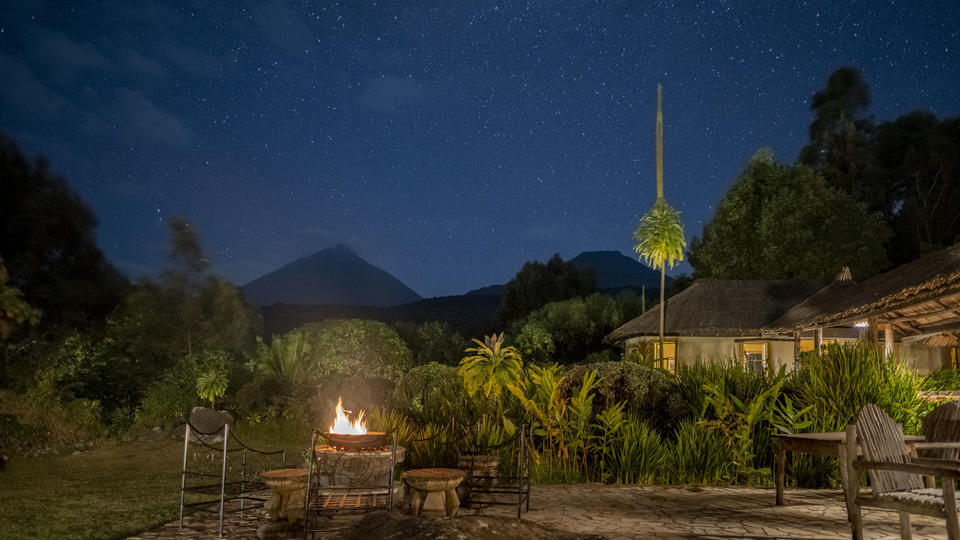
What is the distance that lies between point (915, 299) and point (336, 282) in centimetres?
12230

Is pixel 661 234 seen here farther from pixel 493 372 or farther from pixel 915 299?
pixel 493 372

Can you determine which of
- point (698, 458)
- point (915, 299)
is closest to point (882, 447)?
point (698, 458)

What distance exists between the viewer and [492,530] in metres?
5.08

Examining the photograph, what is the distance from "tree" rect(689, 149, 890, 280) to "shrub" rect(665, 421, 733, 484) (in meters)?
25.1

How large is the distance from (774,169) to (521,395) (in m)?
29.7

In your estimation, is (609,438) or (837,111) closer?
(609,438)

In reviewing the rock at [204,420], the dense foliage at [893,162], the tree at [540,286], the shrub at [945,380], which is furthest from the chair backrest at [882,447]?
the tree at [540,286]

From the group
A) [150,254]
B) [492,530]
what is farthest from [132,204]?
[492,530]

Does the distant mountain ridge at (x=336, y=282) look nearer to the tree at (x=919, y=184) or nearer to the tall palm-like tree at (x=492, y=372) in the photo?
the tree at (x=919, y=184)

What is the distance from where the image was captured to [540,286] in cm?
4172

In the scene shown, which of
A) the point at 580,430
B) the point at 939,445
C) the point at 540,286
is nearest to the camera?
the point at 939,445

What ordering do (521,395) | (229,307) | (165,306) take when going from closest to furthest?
(521,395) → (165,306) → (229,307)

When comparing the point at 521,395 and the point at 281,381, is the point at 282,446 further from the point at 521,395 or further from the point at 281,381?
the point at 521,395

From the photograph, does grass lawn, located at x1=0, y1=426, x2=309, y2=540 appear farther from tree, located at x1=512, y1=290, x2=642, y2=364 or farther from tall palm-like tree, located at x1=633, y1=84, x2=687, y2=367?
tree, located at x1=512, y1=290, x2=642, y2=364
